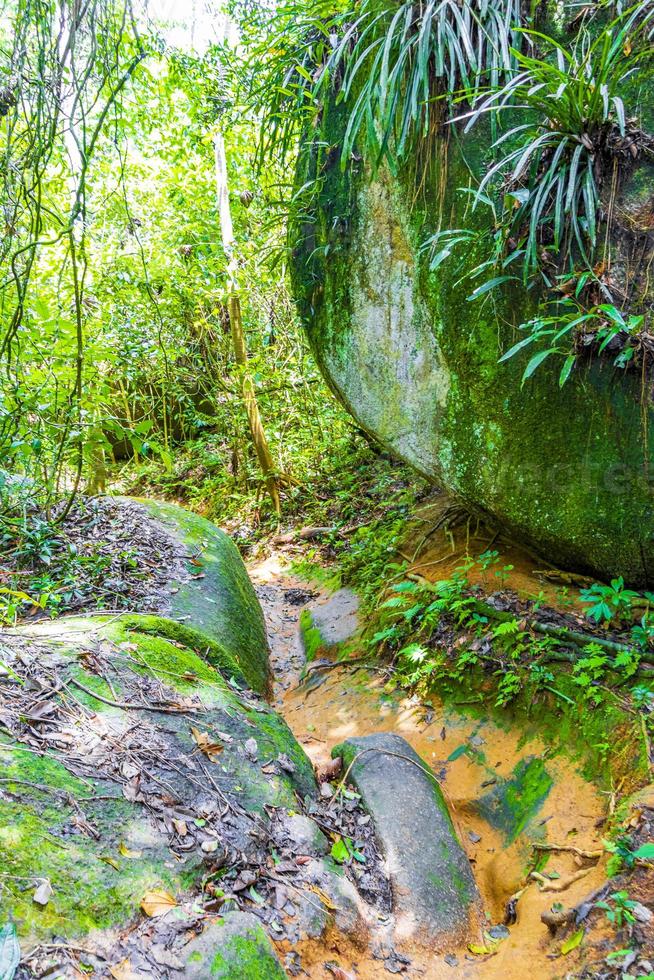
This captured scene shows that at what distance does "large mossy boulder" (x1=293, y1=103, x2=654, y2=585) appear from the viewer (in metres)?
3.37

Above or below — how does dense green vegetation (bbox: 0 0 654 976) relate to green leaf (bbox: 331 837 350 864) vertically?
above

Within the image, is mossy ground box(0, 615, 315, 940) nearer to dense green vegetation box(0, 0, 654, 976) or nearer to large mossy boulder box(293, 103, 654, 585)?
dense green vegetation box(0, 0, 654, 976)

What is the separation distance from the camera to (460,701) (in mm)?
3674

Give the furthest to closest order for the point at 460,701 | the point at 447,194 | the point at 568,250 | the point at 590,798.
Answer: the point at 447,194 < the point at 460,701 < the point at 568,250 < the point at 590,798

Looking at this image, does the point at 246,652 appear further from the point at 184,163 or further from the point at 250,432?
the point at 184,163

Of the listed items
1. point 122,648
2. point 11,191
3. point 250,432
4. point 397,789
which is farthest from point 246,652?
point 250,432

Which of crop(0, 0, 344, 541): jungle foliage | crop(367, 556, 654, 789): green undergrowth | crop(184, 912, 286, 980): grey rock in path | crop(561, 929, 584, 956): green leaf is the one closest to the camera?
crop(184, 912, 286, 980): grey rock in path

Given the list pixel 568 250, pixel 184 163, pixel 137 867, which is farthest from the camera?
pixel 184 163

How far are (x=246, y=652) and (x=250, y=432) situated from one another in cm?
505

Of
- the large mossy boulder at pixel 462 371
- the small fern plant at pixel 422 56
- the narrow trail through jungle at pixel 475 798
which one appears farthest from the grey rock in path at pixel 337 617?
the small fern plant at pixel 422 56

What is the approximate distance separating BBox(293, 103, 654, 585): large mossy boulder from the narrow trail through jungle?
127 centimetres

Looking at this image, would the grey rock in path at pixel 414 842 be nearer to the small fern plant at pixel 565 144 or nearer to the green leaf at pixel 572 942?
the green leaf at pixel 572 942

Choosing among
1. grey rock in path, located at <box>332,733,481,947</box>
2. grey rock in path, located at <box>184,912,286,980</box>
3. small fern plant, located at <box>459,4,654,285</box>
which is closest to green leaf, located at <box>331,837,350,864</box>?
grey rock in path, located at <box>332,733,481,947</box>

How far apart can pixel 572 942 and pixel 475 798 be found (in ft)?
3.45
